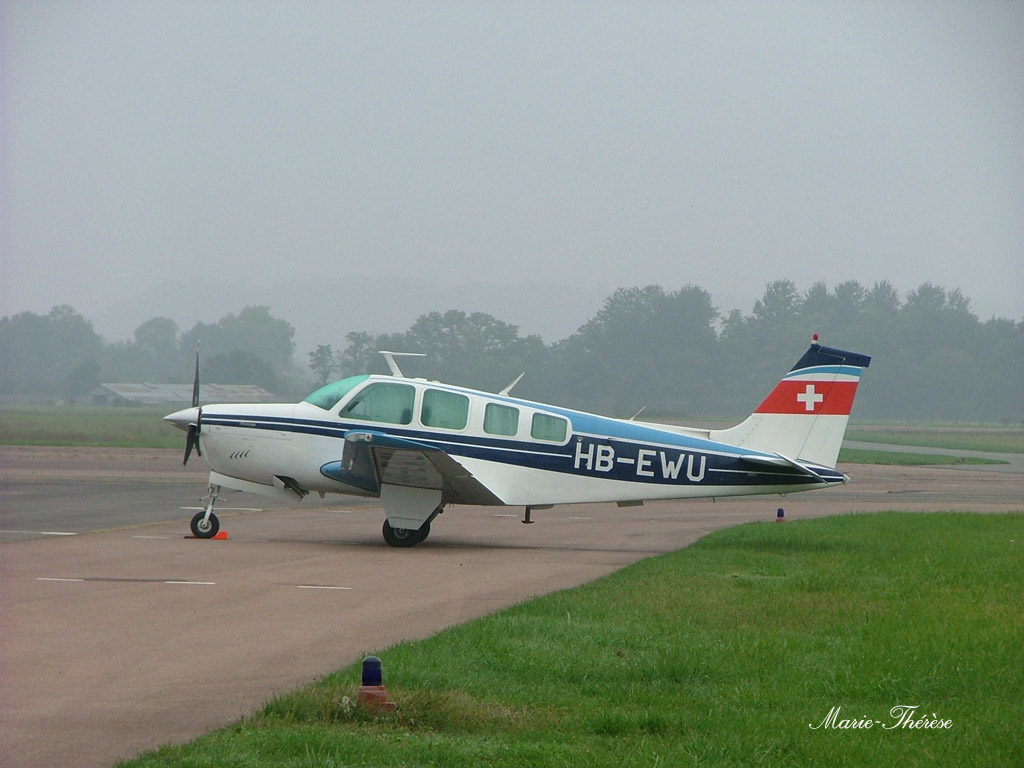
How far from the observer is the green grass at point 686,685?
16.7 ft

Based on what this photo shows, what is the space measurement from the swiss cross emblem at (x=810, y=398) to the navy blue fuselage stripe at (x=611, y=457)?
38.3 inches

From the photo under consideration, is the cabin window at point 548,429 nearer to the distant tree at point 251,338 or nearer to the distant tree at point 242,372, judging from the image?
the distant tree at point 242,372

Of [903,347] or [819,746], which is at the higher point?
[903,347]

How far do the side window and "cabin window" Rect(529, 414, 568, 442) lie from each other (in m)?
1.74

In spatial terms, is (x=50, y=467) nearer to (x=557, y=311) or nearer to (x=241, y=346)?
(x=241, y=346)

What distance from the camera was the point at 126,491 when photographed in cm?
2267

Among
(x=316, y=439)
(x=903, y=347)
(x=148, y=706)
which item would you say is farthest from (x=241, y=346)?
(x=148, y=706)

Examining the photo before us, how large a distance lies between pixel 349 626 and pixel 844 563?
6508mm

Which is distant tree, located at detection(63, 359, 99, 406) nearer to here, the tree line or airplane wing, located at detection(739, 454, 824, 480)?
the tree line

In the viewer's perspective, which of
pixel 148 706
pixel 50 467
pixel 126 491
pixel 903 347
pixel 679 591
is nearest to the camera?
pixel 148 706

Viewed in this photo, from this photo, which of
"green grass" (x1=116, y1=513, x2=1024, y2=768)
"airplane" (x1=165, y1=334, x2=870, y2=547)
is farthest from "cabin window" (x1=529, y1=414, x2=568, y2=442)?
"green grass" (x1=116, y1=513, x2=1024, y2=768)

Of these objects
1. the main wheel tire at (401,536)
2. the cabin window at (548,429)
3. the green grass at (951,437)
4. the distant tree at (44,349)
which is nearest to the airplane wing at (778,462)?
the cabin window at (548,429)

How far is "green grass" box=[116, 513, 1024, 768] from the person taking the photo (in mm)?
5102

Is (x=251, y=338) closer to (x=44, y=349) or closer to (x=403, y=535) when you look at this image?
(x=44, y=349)
